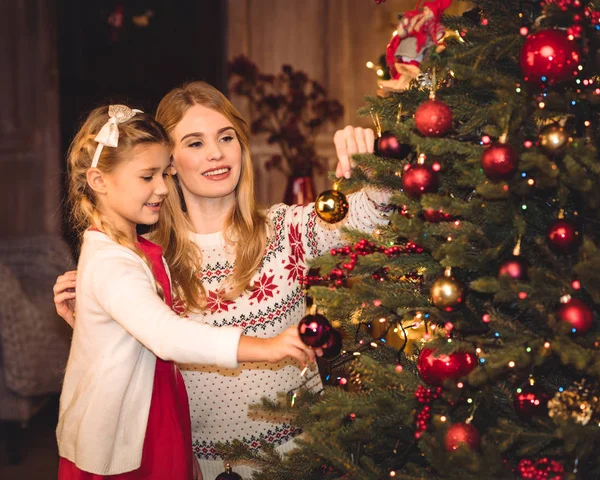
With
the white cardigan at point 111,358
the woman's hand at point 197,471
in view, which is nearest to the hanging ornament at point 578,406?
the white cardigan at point 111,358

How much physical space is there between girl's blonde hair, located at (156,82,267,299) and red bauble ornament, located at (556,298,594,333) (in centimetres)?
89

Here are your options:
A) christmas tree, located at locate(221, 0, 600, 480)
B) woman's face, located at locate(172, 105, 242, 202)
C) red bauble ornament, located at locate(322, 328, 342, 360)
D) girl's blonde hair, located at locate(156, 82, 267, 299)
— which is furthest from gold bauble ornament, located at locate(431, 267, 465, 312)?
woman's face, located at locate(172, 105, 242, 202)

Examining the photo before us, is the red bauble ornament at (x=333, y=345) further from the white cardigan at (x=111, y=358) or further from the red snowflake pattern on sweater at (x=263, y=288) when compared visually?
the red snowflake pattern on sweater at (x=263, y=288)

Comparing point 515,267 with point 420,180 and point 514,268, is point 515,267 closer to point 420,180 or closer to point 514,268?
point 514,268

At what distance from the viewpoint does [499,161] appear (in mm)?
1107

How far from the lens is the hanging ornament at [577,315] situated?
1.07 meters

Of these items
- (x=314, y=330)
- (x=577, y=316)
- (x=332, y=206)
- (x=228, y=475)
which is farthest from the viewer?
(x=228, y=475)

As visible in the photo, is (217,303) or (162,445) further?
(217,303)

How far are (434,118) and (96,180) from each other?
3.00ft

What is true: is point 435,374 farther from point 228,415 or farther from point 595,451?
point 228,415

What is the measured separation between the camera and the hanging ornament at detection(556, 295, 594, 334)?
1070 mm

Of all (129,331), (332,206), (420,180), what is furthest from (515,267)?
(129,331)

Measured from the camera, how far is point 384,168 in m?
1.37

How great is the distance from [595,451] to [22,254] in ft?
12.8
